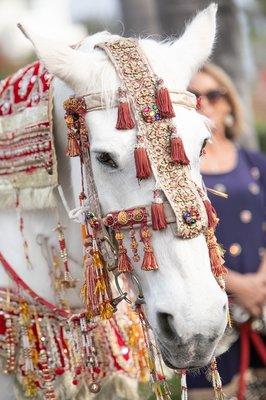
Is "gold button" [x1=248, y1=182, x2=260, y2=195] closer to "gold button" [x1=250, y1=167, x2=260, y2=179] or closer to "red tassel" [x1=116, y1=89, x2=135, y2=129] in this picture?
"gold button" [x1=250, y1=167, x2=260, y2=179]

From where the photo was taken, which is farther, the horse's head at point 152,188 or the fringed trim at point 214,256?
the fringed trim at point 214,256

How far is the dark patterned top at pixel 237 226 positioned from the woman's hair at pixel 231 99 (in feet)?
1.29

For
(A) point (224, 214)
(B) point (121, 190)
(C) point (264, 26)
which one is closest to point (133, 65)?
(B) point (121, 190)

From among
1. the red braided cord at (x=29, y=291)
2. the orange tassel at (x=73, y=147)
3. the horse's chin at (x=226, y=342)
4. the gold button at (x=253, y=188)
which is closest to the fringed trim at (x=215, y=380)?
the horse's chin at (x=226, y=342)

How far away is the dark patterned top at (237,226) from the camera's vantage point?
426 cm

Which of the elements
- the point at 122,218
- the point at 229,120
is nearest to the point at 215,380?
the point at 122,218

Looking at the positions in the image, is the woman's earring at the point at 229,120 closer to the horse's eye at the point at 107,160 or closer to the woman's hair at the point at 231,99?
the woman's hair at the point at 231,99

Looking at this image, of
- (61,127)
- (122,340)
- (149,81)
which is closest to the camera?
(149,81)

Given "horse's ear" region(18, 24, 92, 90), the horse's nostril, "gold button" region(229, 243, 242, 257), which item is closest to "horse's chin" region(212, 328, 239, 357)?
"gold button" region(229, 243, 242, 257)

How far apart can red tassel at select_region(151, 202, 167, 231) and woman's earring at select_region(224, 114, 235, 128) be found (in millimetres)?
2247

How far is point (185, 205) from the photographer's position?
8.25ft

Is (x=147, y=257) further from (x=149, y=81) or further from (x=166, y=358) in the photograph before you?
(x=149, y=81)

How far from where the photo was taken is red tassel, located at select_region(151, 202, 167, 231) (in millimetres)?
2498

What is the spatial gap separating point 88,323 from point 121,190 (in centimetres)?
69
